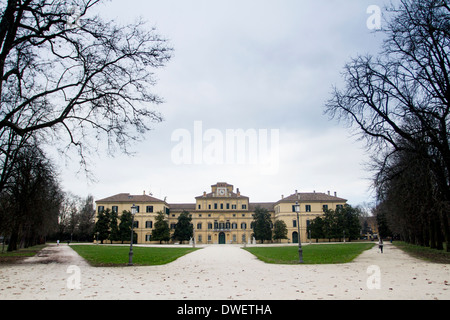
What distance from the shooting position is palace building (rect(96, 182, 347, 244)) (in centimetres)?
6581

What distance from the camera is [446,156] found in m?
16.5

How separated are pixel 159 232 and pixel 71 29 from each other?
2121 inches

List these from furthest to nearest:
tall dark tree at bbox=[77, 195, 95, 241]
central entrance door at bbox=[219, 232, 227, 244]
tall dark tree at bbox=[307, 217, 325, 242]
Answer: tall dark tree at bbox=[77, 195, 95, 241] → central entrance door at bbox=[219, 232, 227, 244] → tall dark tree at bbox=[307, 217, 325, 242]

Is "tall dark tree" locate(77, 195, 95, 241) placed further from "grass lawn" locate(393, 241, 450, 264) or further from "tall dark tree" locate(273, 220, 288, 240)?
"grass lawn" locate(393, 241, 450, 264)

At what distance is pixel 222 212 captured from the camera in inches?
2746

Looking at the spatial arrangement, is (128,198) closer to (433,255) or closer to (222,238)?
(222,238)

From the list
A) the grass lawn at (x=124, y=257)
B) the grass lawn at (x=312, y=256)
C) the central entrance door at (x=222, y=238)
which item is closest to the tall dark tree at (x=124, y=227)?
the central entrance door at (x=222, y=238)

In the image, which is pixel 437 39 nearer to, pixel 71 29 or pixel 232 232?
pixel 71 29

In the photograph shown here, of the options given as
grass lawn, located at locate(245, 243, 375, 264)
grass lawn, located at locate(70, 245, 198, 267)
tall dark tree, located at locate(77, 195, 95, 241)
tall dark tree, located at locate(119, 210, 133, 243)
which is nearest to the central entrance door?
tall dark tree, located at locate(119, 210, 133, 243)

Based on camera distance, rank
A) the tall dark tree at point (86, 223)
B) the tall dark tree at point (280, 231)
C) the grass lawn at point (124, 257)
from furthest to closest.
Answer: the tall dark tree at point (86, 223), the tall dark tree at point (280, 231), the grass lawn at point (124, 257)

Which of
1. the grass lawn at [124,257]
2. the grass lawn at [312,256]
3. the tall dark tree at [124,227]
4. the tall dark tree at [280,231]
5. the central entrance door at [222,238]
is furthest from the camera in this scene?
the central entrance door at [222,238]

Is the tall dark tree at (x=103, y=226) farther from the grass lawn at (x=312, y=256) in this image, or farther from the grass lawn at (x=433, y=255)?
the grass lawn at (x=433, y=255)

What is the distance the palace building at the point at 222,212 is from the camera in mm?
65812

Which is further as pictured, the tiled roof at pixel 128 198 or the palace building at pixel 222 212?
the tiled roof at pixel 128 198
